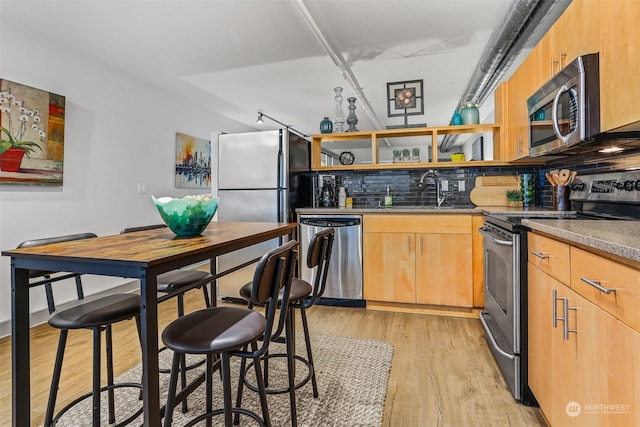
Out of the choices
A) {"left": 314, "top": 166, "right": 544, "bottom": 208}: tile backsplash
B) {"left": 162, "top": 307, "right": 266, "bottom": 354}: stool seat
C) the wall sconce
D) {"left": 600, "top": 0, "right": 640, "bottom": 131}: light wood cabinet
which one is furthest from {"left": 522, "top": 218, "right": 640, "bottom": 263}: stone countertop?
the wall sconce

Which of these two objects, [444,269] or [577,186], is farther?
[444,269]

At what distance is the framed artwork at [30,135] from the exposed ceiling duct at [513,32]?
369cm

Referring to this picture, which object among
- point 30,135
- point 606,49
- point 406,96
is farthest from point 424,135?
point 30,135

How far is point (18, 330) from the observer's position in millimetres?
1144

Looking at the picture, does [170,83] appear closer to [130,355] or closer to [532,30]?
[130,355]

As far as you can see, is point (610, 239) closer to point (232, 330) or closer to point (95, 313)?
point (232, 330)

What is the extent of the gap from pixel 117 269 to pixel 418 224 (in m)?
2.41

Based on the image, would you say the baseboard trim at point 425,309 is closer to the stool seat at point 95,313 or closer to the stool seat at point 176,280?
the stool seat at point 176,280

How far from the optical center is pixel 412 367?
2.01 meters

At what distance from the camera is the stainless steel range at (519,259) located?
1631mm

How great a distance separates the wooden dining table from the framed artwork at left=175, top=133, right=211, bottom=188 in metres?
3.44

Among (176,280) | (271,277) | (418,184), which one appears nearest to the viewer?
(271,277)

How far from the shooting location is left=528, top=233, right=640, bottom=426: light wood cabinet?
0.86 meters

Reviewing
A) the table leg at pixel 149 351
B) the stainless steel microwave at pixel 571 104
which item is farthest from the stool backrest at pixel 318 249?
the stainless steel microwave at pixel 571 104
